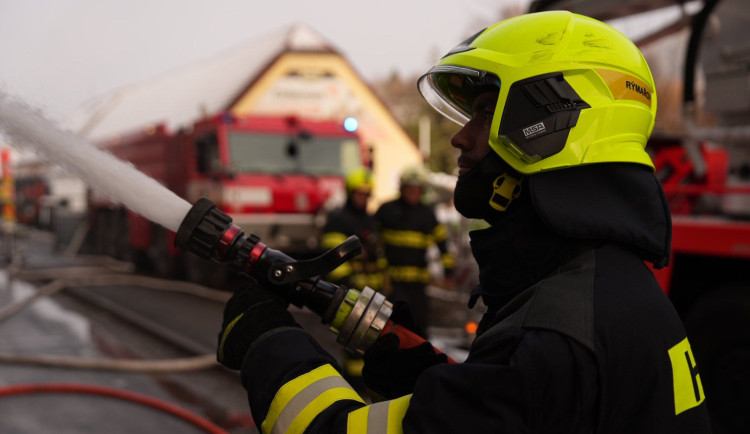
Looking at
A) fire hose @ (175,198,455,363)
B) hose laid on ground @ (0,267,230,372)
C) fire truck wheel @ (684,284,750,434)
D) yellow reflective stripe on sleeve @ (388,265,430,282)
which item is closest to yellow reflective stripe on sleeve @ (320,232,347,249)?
yellow reflective stripe on sleeve @ (388,265,430,282)

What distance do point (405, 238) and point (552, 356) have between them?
15.6 feet

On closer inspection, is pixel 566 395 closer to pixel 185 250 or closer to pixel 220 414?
pixel 185 250

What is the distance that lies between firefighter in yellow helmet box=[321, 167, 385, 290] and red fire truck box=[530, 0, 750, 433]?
6.78 ft

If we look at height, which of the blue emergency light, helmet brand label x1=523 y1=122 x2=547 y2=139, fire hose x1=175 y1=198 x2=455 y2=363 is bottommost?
the blue emergency light

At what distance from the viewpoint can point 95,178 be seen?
1.88 meters

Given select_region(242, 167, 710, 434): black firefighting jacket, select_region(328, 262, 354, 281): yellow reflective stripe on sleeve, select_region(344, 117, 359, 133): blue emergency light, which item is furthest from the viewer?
select_region(328, 262, 354, 281): yellow reflective stripe on sleeve

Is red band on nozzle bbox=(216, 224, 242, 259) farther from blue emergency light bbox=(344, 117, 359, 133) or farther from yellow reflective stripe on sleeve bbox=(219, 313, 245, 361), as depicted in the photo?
blue emergency light bbox=(344, 117, 359, 133)

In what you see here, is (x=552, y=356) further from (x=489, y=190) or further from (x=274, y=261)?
(x=274, y=261)

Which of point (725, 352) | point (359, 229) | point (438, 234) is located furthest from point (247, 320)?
point (438, 234)

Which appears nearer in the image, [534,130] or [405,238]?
[534,130]

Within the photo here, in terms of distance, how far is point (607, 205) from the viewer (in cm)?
133

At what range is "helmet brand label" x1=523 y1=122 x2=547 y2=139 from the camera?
4.64ft

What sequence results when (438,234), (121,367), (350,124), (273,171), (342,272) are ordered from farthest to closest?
(273,171) → (438,234) → (121,367) → (342,272) → (350,124)

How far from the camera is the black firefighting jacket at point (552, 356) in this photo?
118 cm
